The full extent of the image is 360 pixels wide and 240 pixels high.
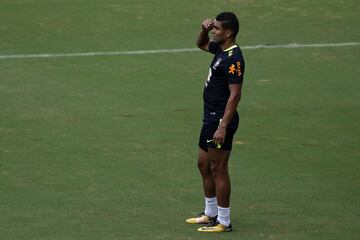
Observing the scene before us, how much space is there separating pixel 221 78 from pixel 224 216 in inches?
56.5

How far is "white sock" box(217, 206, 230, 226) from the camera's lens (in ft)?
33.3

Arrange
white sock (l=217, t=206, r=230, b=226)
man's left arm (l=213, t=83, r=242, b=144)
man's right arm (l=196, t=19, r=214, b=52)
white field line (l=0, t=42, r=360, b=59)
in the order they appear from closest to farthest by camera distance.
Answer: man's left arm (l=213, t=83, r=242, b=144)
white sock (l=217, t=206, r=230, b=226)
man's right arm (l=196, t=19, r=214, b=52)
white field line (l=0, t=42, r=360, b=59)

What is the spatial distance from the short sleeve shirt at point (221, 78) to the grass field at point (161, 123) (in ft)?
4.21

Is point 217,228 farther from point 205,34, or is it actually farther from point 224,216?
point 205,34

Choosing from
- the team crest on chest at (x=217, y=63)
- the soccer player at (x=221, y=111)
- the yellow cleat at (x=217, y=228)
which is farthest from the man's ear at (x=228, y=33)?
the yellow cleat at (x=217, y=228)

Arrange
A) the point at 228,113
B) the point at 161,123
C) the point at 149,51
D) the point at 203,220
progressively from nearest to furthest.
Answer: the point at 228,113 → the point at 203,220 → the point at 161,123 → the point at 149,51

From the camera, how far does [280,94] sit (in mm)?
17125

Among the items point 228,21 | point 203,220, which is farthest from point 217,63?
point 203,220

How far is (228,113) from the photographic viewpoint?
32.2ft

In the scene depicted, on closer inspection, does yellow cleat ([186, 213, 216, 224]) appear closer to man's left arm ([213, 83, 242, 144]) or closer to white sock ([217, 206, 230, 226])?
white sock ([217, 206, 230, 226])

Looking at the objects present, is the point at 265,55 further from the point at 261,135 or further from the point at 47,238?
the point at 47,238

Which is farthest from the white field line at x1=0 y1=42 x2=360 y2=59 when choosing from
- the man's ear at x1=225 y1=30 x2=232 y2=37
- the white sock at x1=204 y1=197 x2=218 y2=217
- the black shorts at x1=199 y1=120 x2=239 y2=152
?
the man's ear at x1=225 y1=30 x2=232 y2=37

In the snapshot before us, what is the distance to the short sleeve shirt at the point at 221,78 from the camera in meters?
9.88

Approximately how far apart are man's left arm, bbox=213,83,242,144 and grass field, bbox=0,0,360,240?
3.45 ft
